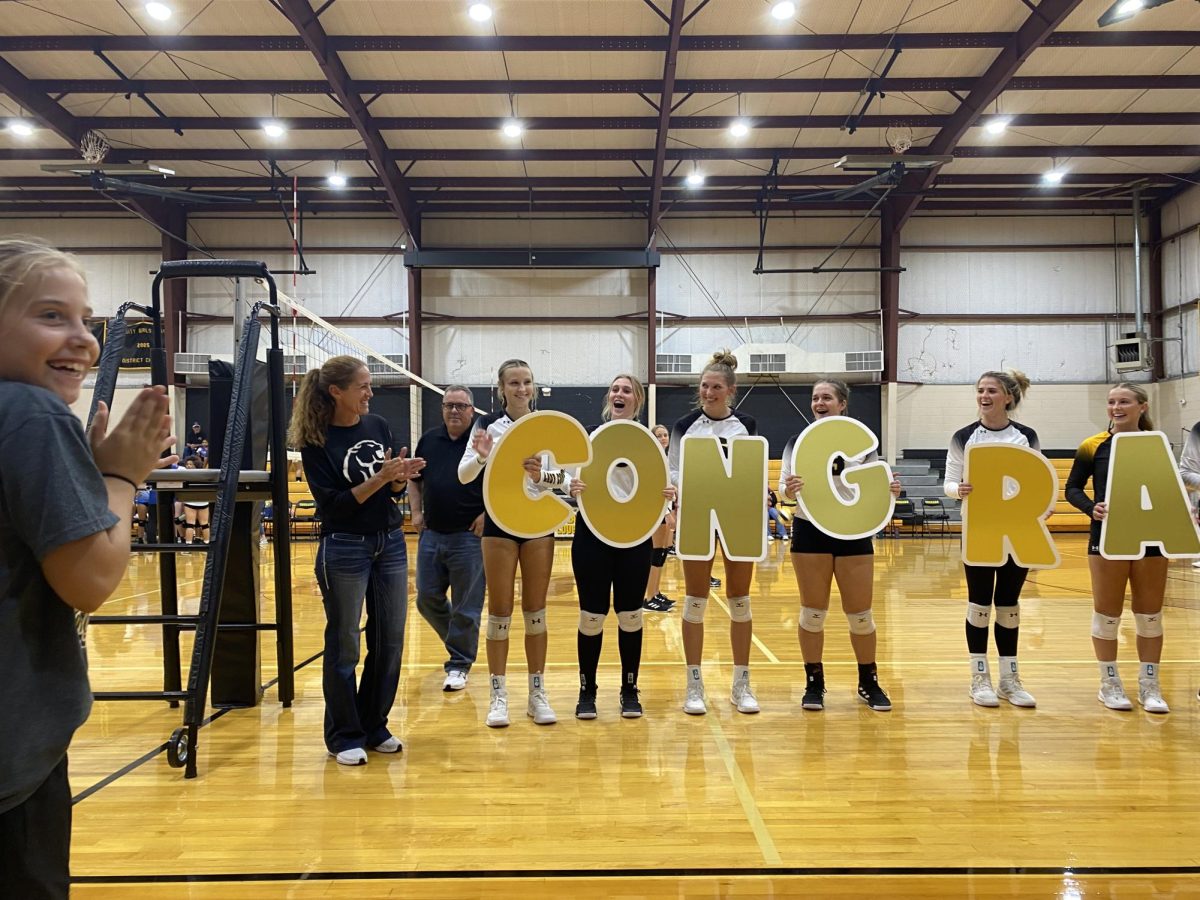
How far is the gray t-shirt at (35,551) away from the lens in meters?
1.05

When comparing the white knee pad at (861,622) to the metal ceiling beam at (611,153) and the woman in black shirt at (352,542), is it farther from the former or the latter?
the metal ceiling beam at (611,153)

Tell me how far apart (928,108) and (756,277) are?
17.7ft

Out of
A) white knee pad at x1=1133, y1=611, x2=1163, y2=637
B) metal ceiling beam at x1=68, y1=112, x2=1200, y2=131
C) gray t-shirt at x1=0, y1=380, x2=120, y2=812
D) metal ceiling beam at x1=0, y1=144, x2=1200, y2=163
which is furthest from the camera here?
metal ceiling beam at x1=0, y1=144, x2=1200, y2=163

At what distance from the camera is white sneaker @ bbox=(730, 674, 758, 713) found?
3939 millimetres

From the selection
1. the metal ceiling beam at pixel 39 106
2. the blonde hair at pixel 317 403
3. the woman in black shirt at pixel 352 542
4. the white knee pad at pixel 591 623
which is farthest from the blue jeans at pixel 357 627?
the metal ceiling beam at pixel 39 106

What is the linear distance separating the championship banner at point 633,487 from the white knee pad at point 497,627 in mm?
666

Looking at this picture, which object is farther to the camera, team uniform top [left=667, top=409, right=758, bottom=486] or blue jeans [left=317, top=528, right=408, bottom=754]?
team uniform top [left=667, top=409, right=758, bottom=486]

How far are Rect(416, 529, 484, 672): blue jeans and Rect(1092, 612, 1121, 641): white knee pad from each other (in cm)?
362

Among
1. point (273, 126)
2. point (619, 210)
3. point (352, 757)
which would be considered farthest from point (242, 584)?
point (619, 210)

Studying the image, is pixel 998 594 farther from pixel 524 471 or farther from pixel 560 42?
pixel 560 42

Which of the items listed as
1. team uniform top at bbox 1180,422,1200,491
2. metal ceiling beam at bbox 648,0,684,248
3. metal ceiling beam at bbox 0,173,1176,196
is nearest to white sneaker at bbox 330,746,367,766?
team uniform top at bbox 1180,422,1200,491

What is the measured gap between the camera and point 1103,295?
17953 millimetres

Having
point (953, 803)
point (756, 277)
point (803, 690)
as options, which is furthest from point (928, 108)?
point (953, 803)

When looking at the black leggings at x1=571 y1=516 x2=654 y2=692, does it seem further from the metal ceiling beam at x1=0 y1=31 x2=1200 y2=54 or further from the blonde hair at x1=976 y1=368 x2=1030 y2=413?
the metal ceiling beam at x1=0 y1=31 x2=1200 y2=54
